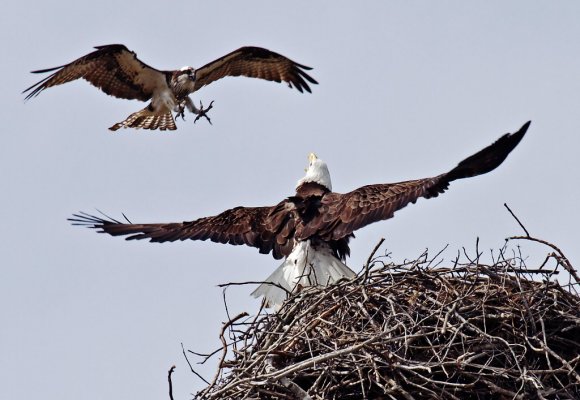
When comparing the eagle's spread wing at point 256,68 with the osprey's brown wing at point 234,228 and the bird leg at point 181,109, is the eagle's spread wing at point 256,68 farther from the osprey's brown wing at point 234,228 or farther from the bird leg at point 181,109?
the osprey's brown wing at point 234,228

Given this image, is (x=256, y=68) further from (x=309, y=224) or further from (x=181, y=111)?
(x=309, y=224)

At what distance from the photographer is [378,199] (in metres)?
9.09

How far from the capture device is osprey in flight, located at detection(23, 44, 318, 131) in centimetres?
1196

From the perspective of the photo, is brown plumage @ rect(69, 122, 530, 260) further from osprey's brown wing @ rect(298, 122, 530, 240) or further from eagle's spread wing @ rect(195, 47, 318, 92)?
eagle's spread wing @ rect(195, 47, 318, 92)

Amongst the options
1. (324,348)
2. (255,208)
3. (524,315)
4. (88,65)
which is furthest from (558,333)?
(88,65)

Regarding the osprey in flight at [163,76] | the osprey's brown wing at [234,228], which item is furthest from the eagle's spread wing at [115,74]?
the osprey's brown wing at [234,228]

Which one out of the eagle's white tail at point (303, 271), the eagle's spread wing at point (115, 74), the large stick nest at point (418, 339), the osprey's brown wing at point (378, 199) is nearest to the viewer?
the large stick nest at point (418, 339)

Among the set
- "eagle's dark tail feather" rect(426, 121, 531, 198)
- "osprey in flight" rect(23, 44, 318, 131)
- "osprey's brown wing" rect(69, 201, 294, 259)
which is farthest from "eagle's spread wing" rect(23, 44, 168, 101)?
"eagle's dark tail feather" rect(426, 121, 531, 198)

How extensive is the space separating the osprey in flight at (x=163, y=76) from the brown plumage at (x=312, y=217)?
2.30 meters

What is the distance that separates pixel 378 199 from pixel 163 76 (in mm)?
3875

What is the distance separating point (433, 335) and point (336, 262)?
1.68 meters

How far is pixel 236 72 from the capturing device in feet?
41.9

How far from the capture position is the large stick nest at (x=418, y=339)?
7.33 meters

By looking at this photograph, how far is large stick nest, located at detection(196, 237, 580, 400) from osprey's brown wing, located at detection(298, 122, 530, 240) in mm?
718
